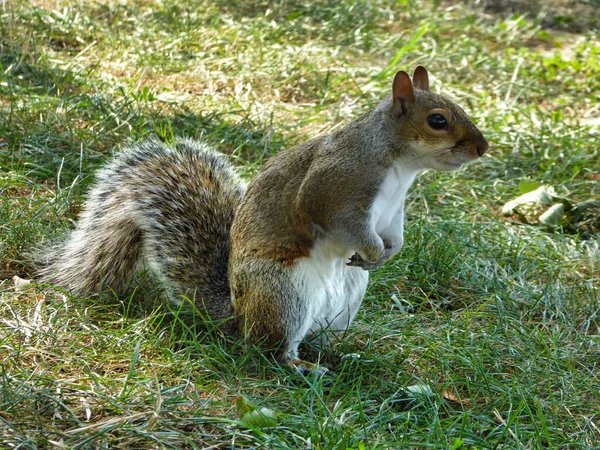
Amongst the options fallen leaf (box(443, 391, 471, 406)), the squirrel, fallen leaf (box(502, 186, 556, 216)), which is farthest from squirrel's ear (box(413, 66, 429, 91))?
fallen leaf (box(502, 186, 556, 216))

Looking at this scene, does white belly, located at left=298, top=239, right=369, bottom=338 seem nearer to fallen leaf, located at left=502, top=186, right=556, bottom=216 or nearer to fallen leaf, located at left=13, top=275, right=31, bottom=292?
fallen leaf, located at left=13, top=275, right=31, bottom=292

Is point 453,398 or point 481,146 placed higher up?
point 481,146

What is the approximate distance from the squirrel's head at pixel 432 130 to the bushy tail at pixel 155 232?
2.28 ft

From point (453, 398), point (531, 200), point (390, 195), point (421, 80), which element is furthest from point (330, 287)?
point (531, 200)

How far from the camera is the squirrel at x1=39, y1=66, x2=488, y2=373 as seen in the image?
2.73m

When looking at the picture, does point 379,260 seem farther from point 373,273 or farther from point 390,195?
point 373,273

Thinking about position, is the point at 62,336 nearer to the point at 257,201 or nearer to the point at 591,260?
the point at 257,201

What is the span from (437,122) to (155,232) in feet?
3.27

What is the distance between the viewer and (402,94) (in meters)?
2.78

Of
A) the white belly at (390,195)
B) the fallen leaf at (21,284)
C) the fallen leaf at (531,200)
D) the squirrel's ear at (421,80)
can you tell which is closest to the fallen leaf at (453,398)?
the white belly at (390,195)

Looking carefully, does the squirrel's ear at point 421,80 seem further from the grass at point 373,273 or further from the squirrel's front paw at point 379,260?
the grass at point 373,273

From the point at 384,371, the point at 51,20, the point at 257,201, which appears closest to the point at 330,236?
the point at 257,201

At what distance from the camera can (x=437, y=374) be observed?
2.78 m

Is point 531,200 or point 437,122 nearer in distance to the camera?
point 437,122
